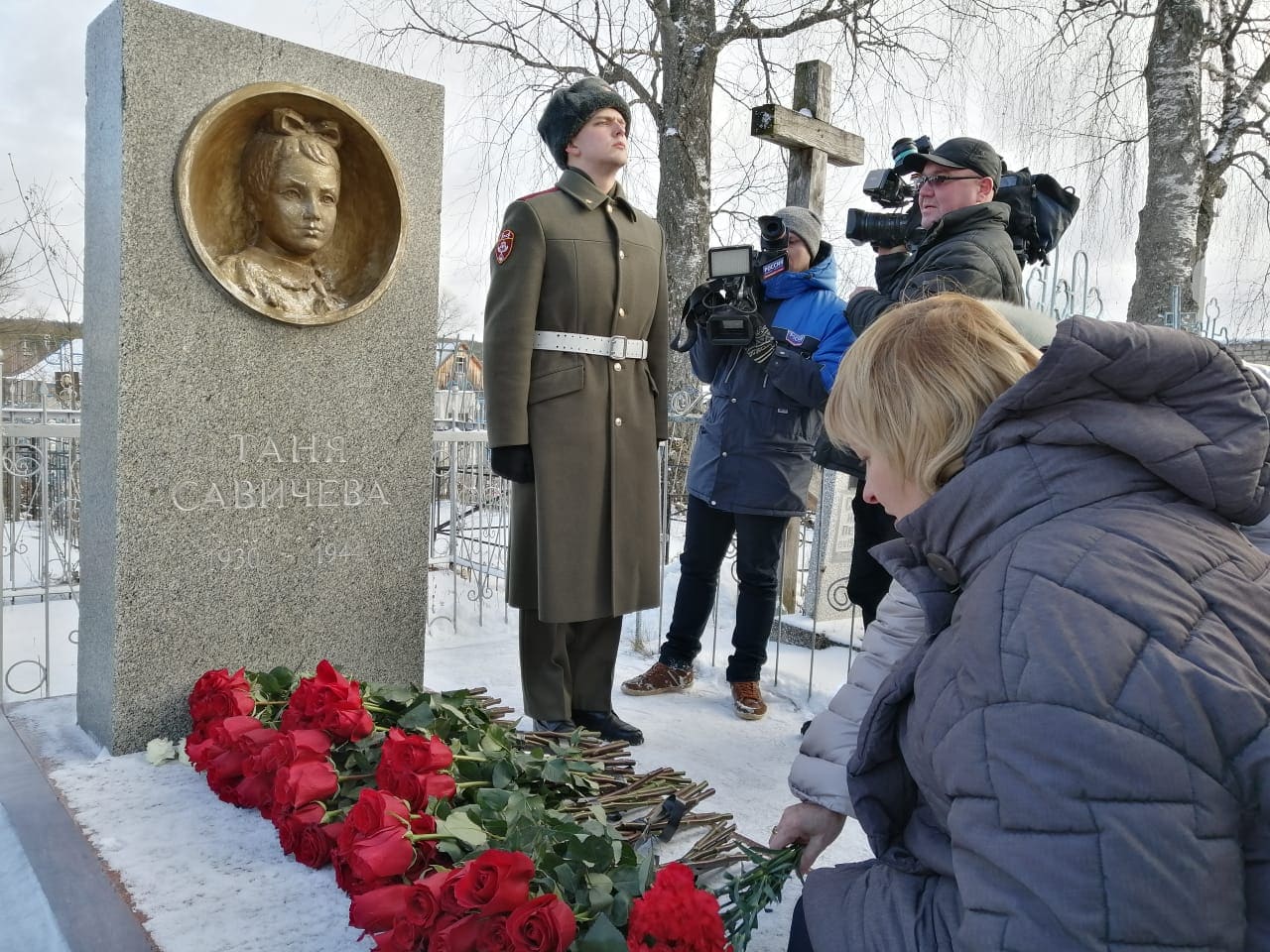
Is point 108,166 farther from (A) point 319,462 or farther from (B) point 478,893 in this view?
(B) point 478,893

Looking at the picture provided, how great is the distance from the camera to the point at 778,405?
3.33 m

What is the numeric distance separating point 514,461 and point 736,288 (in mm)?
1086

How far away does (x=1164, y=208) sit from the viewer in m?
8.89

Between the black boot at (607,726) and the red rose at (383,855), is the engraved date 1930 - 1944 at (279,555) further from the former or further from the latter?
the red rose at (383,855)

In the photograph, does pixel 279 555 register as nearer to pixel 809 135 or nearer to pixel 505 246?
pixel 505 246

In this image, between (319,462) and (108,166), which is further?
(319,462)

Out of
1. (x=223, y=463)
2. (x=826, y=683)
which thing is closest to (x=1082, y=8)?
(x=826, y=683)

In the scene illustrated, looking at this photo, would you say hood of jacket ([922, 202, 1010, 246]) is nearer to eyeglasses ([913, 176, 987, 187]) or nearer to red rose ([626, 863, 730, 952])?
eyeglasses ([913, 176, 987, 187])

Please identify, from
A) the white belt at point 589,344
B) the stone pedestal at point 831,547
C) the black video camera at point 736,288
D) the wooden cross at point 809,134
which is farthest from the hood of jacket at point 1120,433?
the wooden cross at point 809,134

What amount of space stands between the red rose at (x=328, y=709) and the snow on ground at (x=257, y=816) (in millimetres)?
240

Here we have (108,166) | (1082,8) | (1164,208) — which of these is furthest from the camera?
(1082,8)

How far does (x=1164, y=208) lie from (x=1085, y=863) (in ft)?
31.6

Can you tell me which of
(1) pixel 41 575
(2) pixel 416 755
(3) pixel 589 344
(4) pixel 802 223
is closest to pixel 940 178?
(4) pixel 802 223

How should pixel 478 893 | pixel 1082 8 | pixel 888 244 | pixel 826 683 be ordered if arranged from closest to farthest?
pixel 478 893 → pixel 888 244 → pixel 826 683 → pixel 1082 8
